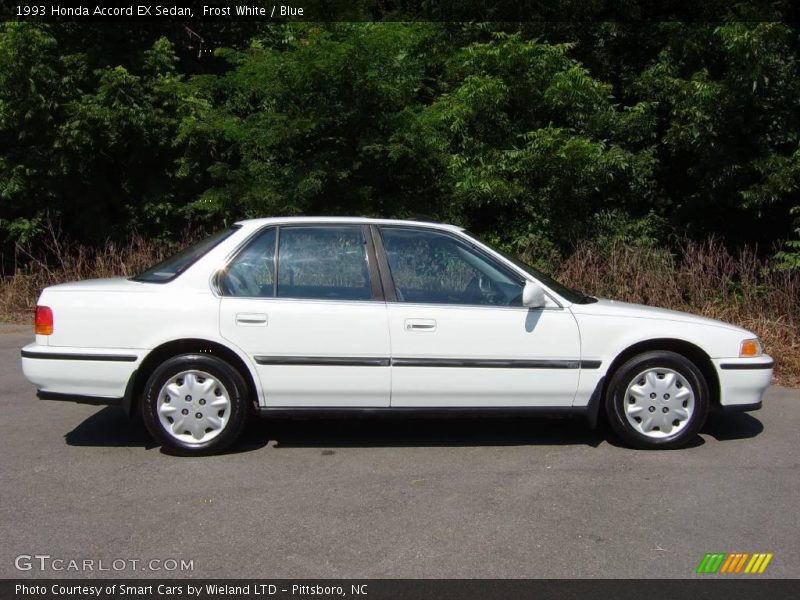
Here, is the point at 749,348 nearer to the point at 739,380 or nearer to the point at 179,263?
the point at 739,380

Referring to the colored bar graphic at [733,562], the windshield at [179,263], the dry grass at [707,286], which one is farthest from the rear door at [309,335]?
the dry grass at [707,286]

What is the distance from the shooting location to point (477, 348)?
5.24 m

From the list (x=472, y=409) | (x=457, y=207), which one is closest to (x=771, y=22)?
(x=457, y=207)

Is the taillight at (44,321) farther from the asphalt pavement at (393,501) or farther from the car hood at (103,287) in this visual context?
the asphalt pavement at (393,501)

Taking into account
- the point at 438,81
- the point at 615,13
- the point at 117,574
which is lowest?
the point at 117,574

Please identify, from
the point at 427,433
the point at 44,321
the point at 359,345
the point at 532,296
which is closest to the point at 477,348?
the point at 532,296

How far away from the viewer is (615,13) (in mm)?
13656

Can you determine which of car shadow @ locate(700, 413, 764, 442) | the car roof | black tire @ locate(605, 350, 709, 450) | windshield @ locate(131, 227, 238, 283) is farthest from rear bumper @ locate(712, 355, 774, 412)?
windshield @ locate(131, 227, 238, 283)

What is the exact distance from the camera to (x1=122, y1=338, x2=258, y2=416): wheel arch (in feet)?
17.1

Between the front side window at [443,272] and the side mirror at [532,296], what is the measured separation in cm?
16

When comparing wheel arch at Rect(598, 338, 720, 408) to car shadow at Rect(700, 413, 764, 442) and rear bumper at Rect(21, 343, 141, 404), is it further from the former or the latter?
rear bumper at Rect(21, 343, 141, 404)

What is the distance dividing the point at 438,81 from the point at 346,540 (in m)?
10.6

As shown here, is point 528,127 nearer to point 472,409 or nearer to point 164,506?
point 472,409

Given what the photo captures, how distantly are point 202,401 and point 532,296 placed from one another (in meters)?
2.24
